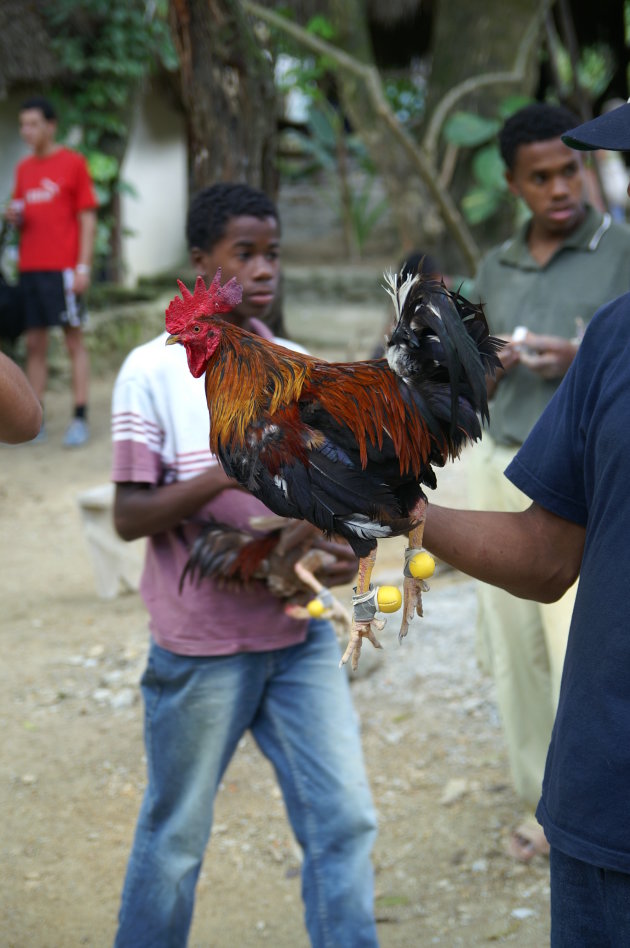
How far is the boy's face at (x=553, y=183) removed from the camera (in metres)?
3.84

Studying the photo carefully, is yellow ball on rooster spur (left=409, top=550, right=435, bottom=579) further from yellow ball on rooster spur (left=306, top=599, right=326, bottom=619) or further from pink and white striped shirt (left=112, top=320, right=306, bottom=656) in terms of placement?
pink and white striped shirt (left=112, top=320, right=306, bottom=656)

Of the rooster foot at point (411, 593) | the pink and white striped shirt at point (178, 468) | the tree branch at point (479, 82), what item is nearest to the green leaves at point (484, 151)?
the tree branch at point (479, 82)

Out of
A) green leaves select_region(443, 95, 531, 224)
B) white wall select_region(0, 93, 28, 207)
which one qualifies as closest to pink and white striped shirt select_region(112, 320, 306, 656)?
green leaves select_region(443, 95, 531, 224)

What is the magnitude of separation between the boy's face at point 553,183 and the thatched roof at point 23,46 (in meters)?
8.10

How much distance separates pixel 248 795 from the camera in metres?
4.47

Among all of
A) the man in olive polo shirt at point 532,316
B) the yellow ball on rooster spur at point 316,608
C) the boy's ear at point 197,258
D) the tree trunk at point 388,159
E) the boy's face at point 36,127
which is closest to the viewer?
the yellow ball on rooster spur at point 316,608

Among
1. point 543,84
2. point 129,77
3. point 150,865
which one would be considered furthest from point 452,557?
point 543,84

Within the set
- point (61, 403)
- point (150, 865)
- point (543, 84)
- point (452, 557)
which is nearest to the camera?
point (452, 557)

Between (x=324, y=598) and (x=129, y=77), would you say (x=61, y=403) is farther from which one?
(x=324, y=598)

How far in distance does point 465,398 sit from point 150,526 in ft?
3.46

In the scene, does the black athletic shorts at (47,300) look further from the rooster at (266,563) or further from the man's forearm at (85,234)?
the rooster at (266,563)

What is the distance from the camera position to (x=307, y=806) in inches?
112

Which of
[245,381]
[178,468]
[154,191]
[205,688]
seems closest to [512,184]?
[178,468]

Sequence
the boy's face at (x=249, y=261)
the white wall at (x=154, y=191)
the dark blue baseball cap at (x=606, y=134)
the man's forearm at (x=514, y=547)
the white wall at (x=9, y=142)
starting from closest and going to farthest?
the dark blue baseball cap at (x=606, y=134)
the man's forearm at (x=514, y=547)
the boy's face at (x=249, y=261)
the white wall at (x=9, y=142)
the white wall at (x=154, y=191)
